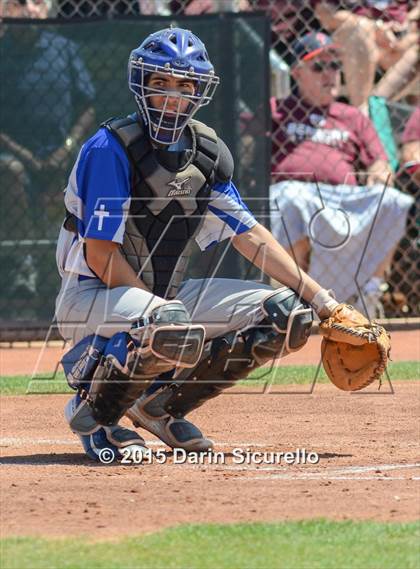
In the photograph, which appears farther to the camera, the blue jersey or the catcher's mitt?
the catcher's mitt

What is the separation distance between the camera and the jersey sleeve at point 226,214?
5.10 m

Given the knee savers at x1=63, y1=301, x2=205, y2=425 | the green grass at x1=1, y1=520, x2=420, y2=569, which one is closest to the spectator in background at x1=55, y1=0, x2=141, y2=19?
the knee savers at x1=63, y1=301, x2=205, y2=425

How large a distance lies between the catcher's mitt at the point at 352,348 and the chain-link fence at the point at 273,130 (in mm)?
3741

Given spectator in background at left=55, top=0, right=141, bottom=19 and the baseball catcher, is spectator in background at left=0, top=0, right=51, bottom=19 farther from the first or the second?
the baseball catcher

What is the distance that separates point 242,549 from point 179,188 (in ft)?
6.48

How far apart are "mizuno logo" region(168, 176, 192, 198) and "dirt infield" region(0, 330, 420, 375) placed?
3092 millimetres

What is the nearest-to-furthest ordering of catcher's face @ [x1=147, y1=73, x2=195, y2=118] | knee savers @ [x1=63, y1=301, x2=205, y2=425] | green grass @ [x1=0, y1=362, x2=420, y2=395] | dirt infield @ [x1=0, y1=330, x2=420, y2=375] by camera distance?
knee savers @ [x1=63, y1=301, x2=205, y2=425] → catcher's face @ [x1=147, y1=73, x2=195, y2=118] → green grass @ [x1=0, y1=362, x2=420, y2=395] → dirt infield @ [x1=0, y1=330, x2=420, y2=375]

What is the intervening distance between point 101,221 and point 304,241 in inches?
180

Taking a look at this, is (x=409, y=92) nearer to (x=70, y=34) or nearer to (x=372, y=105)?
(x=372, y=105)

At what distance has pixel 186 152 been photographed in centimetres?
492

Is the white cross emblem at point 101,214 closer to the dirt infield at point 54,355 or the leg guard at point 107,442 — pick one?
the leg guard at point 107,442

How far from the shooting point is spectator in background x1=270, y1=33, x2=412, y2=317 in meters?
9.03

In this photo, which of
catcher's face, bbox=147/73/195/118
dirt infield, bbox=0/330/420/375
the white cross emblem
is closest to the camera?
the white cross emblem

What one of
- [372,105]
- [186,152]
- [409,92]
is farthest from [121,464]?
[409,92]
